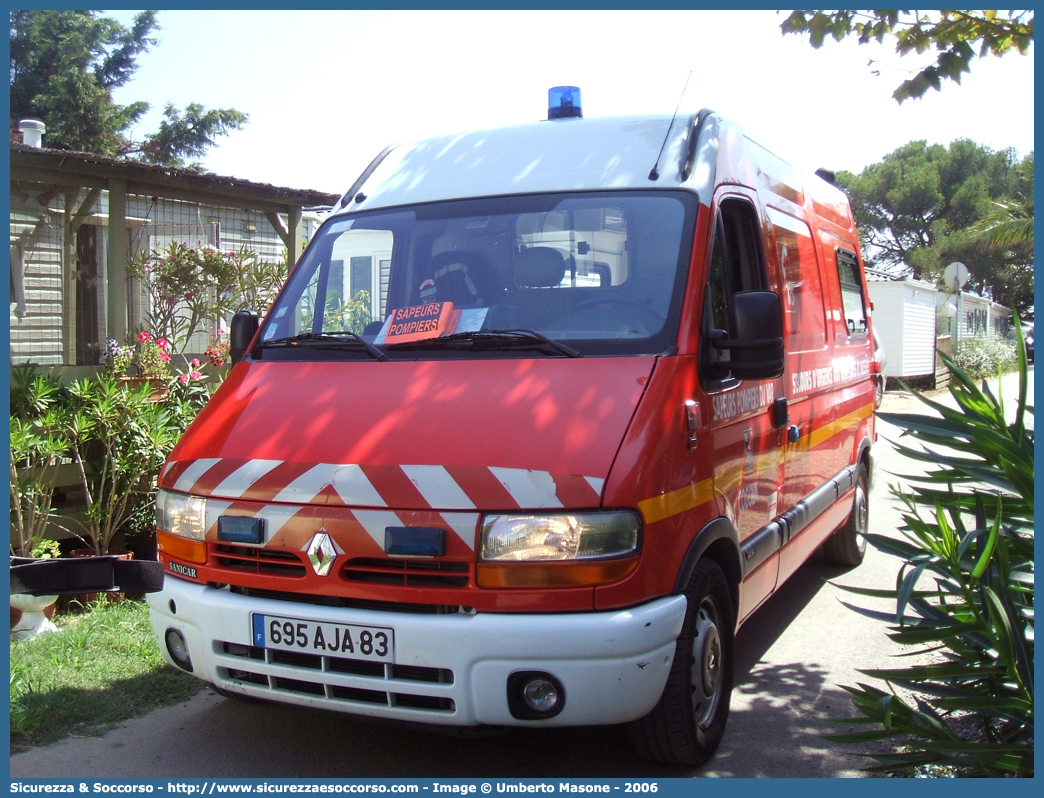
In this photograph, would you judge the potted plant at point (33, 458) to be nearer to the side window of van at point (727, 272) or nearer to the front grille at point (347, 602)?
the front grille at point (347, 602)

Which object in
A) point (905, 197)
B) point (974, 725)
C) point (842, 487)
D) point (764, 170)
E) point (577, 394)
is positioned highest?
point (905, 197)

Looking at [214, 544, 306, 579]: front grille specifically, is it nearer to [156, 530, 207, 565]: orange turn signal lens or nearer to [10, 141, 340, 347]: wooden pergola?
[156, 530, 207, 565]: orange turn signal lens

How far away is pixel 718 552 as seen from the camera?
3955mm

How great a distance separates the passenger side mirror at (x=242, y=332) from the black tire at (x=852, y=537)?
4365 millimetres

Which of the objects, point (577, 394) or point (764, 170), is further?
point (764, 170)

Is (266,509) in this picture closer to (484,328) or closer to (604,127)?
(484,328)

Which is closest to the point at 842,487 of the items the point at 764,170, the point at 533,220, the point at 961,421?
the point at 764,170

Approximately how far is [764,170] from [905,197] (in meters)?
55.2

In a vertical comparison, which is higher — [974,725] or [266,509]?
[266,509]

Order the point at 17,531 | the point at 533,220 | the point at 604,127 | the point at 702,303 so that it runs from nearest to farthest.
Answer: the point at 702,303 → the point at 533,220 → the point at 604,127 → the point at 17,531

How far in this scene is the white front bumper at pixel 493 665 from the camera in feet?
10.3

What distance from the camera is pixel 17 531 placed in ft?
19.9

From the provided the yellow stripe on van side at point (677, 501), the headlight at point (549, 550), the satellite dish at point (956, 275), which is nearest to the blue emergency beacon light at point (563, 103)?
the yellow stripe on van side at point (677, 501)

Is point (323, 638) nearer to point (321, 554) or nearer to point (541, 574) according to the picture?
point (321, 554)
